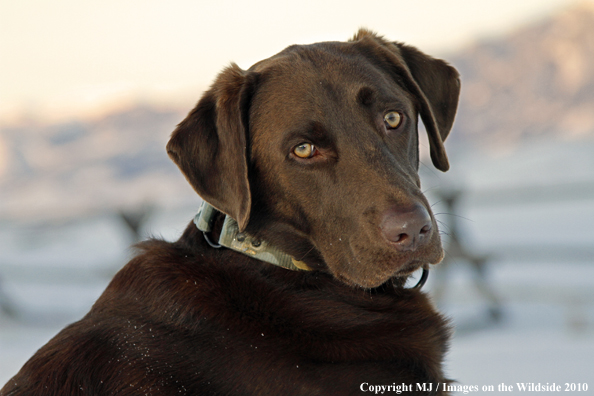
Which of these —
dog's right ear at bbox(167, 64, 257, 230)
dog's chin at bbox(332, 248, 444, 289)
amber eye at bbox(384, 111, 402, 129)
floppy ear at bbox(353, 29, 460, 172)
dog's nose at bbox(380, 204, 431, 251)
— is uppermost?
floppy ear at bbox(353, 29, 460, 172)

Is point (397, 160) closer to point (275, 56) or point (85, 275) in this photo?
point (275, 56)

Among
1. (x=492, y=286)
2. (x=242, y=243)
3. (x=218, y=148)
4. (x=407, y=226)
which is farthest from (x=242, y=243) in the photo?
(x=492, y=286)

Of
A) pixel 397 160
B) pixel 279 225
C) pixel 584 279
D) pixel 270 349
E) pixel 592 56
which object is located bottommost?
pixel 270 349

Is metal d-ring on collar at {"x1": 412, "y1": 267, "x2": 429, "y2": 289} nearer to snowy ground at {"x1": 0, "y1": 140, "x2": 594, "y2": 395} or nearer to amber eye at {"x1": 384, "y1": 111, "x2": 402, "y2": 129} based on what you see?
amber eye at {"x1": 384, "y1": 111, "x2": 402, "y2": 129}

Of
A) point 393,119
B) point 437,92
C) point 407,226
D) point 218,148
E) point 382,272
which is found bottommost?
point 382,272

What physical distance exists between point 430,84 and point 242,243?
4.36 ft

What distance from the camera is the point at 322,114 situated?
2.40m

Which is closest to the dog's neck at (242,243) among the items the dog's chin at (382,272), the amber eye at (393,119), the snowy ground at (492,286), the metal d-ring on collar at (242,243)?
the metal d-ring on collar at (242,243)

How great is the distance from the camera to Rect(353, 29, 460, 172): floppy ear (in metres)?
2.79

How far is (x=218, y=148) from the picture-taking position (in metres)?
2.45

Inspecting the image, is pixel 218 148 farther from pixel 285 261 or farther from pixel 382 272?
pixel 382 272

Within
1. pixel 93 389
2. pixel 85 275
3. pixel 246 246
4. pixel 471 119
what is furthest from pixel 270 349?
pixel 471 119

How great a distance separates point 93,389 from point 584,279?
7285 mm

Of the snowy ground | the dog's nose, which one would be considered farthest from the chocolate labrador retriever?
the snowy ground
